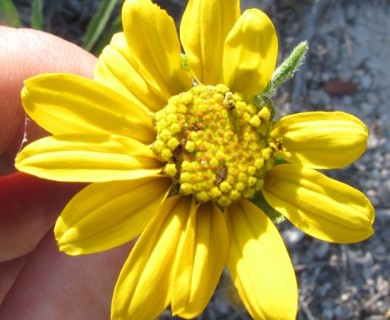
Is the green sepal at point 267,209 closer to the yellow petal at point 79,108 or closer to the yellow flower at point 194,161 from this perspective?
the yellow flower at point 194,161

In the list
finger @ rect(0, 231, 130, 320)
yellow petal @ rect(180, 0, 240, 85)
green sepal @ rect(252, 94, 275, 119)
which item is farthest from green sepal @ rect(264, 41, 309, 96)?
finger @ rect(0, 231, 130, 320)

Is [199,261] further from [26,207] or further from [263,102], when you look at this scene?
[26,207]

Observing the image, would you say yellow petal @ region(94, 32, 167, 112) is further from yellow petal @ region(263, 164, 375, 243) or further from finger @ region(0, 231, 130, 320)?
finger @ region(0, 231, 130, 320)

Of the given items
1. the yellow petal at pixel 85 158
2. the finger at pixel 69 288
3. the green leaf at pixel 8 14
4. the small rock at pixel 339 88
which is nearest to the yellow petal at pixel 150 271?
the yellow petal at pixel 85 158

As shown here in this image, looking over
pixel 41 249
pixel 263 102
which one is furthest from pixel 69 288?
pixel 263 102

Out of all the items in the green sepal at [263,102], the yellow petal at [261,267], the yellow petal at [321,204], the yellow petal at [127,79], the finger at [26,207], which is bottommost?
the finger at [26,207]

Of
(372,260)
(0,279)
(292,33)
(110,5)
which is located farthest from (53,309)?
(292,33)

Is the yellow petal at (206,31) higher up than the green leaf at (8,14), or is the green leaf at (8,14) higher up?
the yellow petal at (206,31)
